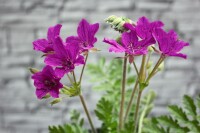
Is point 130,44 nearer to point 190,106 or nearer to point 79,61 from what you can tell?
point 79,61

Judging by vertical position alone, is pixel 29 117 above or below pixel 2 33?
below

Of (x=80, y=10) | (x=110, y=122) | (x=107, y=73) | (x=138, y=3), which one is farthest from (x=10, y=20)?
(x=110, y=122)

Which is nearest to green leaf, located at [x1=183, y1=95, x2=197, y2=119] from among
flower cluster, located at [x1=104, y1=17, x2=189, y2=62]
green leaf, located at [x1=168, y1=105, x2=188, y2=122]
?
green leaf, located at [x1=168, y1=105, x2=188, y2=122]

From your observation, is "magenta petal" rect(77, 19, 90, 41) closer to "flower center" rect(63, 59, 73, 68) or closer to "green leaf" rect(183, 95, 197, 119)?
"flower center" rect(63, 59, 73, 68)

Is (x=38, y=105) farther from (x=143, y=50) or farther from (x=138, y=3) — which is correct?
(x=143, y=50)

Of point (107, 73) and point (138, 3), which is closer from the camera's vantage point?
point (107, 73)

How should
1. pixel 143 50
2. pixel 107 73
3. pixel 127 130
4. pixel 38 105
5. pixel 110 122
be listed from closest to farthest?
1. pixel 143 50
2. pixel 127 130
3. pixel 110 122
4. pixel 107 73
5. pixel 38 105

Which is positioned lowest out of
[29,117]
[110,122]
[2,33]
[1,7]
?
[29,117]

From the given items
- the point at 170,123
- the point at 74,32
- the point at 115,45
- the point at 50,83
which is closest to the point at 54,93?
the point at 50,83
